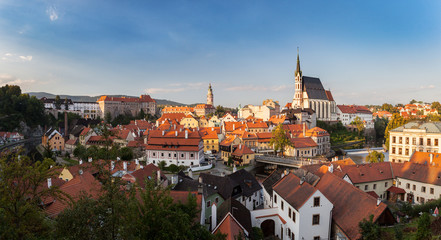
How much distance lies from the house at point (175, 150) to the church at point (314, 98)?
65970mm

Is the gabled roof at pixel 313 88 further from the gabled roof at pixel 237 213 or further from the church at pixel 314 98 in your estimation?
the gabled roof at pixel 237 213

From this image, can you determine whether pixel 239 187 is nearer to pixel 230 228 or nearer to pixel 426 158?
pixel 230 228

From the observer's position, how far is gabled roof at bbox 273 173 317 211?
1753 cm

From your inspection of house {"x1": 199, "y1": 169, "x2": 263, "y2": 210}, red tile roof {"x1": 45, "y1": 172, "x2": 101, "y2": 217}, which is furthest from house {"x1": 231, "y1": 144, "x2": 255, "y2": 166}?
red tile roof {"x1": 45, "y1": 172, "x2": 101, "y2": 217}

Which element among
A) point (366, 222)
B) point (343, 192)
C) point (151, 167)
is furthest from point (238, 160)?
point (366, 222)

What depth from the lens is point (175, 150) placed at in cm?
4331

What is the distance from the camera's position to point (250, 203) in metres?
27.8

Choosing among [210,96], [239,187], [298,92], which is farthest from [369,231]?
[210,96]

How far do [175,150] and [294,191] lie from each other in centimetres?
2753

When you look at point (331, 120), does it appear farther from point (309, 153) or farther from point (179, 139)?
point (179, 139)

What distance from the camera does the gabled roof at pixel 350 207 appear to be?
1625cm

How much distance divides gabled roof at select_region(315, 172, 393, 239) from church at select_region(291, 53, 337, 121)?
8224 cm

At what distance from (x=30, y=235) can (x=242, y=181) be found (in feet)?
71.3

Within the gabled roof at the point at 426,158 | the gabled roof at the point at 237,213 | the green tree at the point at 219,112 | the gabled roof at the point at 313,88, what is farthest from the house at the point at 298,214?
the green tree at the point at 219,112
